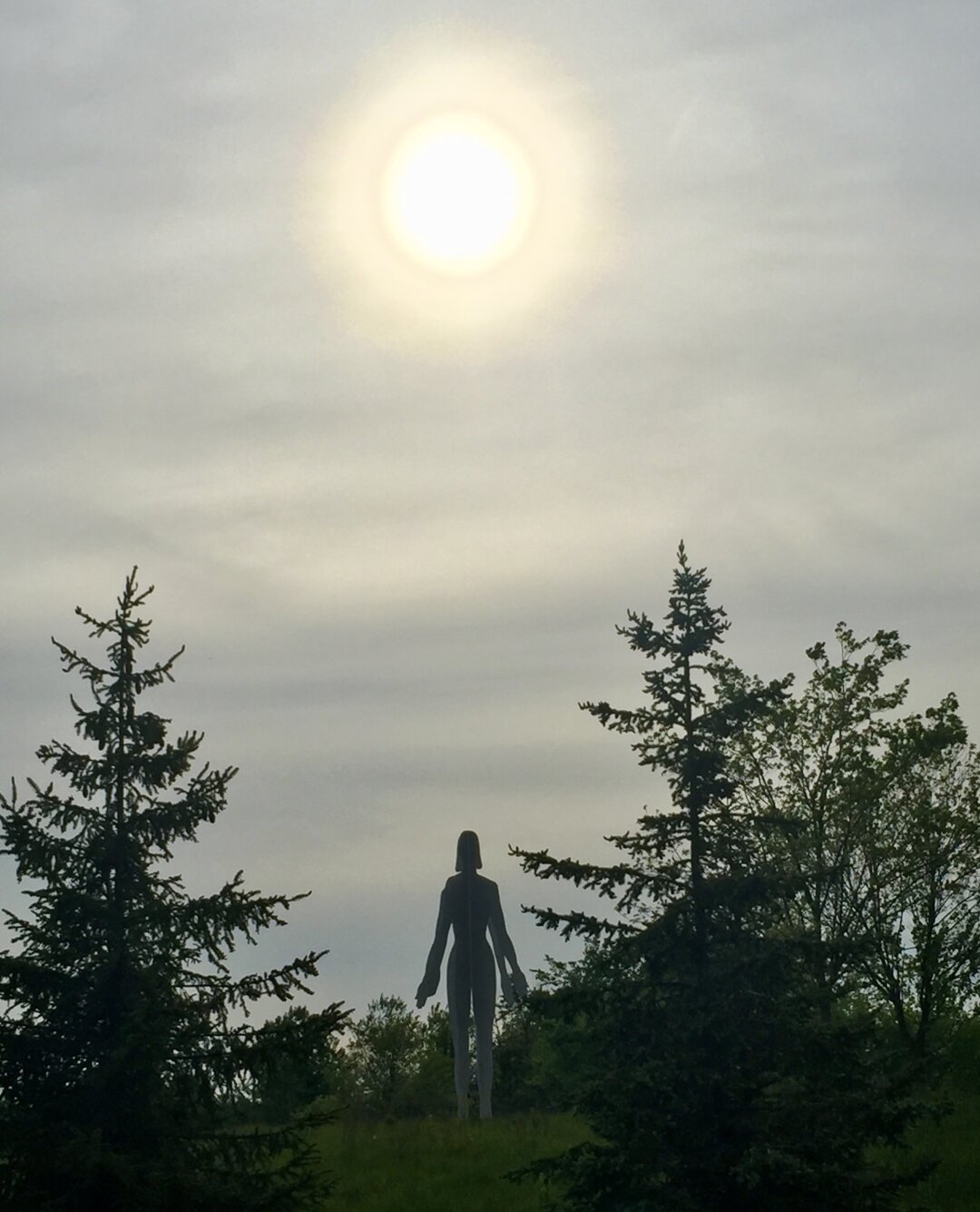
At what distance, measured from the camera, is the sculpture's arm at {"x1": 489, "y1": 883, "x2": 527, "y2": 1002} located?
1335 inches

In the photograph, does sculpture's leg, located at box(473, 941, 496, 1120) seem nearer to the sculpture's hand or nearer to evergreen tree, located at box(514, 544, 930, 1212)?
the sculpture's hand

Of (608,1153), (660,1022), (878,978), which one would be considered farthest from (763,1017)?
(878,978)

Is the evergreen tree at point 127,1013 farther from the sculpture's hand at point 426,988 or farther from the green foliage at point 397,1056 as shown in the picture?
the green foliage at point 397,1056

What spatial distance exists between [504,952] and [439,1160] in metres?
7.88

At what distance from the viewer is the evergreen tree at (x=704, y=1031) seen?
55.0 ft

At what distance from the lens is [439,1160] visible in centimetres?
2628

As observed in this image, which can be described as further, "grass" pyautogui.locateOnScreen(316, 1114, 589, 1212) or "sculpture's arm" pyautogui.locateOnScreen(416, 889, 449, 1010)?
"sculpture's arm" pyautogui.locateOnScreen(416, 889, 449, 1010)

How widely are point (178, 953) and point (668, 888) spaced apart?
5.57m

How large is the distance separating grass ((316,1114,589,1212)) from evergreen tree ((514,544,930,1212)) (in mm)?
6063

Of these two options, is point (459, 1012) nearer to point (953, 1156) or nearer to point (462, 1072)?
point (462, 1072)

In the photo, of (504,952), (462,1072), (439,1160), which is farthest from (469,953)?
(439,1160)

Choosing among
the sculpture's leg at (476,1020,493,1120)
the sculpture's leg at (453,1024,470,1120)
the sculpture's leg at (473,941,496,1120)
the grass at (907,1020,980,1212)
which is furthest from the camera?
the sculpture's leg at (473,941,496,1120)

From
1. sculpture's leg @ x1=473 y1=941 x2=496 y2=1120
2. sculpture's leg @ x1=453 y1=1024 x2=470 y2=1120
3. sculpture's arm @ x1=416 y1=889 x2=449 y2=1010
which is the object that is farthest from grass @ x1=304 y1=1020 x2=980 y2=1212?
sculpture's arm @ x1=416 y1=889 x2=449 y2=1010

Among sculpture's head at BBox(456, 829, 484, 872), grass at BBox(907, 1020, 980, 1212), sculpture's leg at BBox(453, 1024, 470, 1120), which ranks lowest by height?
grass at BBox(907, 1020, 980, 1212)
